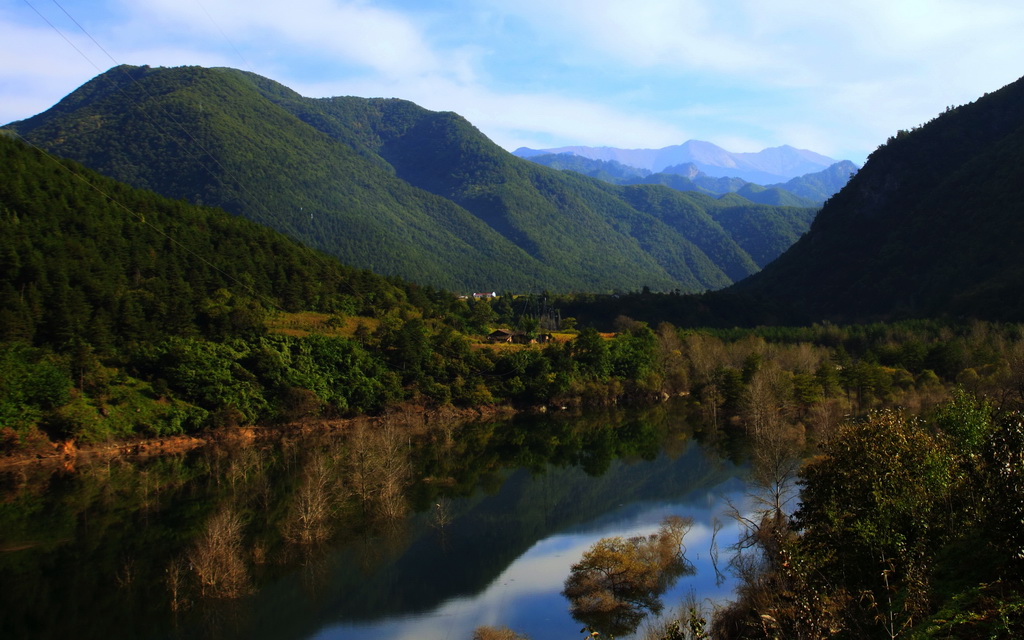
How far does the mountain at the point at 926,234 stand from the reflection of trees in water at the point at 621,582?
6750 centimetres

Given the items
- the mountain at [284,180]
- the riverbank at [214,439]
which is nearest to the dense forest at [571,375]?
the riverbank at [214,439]

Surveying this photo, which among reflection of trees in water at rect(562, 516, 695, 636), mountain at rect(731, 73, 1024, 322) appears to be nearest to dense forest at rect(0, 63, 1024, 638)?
mountain at rect(731, 73, 1024, 322)

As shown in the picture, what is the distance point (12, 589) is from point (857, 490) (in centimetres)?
2783

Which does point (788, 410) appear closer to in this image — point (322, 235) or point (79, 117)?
point (322, 235)

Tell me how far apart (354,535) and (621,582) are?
11817 mm

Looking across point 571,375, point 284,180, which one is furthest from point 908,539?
point 284,180

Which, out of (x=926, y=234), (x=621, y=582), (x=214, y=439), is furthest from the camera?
(x=926, y=234)

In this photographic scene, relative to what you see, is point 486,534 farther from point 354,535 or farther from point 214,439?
point 214,439

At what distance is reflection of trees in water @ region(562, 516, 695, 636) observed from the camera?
22.6m

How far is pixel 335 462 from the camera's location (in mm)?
40500

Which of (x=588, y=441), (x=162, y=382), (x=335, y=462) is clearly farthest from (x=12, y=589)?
(x=588, y=441)

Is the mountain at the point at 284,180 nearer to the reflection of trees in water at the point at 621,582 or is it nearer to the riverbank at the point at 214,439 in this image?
the riverbank at the point at 214,439

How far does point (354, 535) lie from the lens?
30.1m

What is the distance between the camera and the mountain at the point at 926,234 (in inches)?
3610
